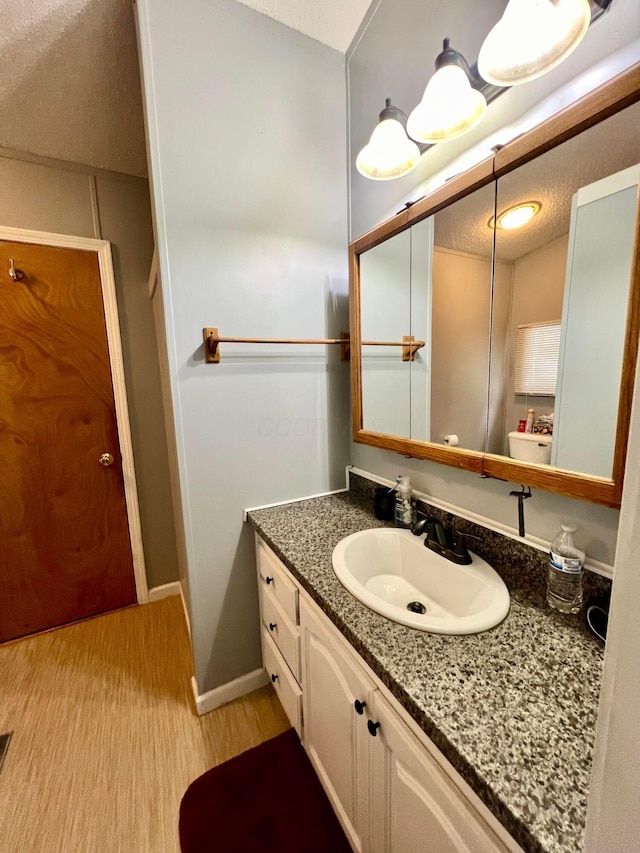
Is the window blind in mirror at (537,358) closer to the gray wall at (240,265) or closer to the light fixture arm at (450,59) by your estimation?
the light fixture arm at (450,59)

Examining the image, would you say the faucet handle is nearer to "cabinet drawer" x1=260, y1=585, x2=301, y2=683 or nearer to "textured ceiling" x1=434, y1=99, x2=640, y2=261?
"cabinet drawer" x1=260, y1=585, x2=301, y2=683

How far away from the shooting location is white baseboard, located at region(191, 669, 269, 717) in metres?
1.40

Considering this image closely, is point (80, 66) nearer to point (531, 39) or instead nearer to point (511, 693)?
point (531, 39)

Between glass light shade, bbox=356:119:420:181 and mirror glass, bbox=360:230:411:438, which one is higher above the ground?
glass light shade, bbox=356:119:420:181

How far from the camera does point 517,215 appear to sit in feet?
2.73

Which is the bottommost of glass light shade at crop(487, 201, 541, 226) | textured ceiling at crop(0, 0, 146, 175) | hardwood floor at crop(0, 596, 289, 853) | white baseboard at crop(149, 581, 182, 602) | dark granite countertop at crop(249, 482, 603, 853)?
hardwood floor at crop(0, 596, 289, 853)

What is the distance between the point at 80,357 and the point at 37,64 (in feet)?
3.83

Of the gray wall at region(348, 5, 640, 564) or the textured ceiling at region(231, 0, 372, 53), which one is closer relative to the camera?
the gray wall at region(348, 5, 640, 564)

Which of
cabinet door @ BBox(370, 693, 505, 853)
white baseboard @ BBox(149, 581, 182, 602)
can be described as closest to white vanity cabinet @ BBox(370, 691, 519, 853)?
cabinet door @ BBox(370, 693, 505, 853)

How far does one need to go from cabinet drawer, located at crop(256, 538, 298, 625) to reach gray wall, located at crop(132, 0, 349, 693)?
11cm

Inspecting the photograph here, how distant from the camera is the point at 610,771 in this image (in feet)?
0.96

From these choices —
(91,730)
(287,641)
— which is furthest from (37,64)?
(91,730)

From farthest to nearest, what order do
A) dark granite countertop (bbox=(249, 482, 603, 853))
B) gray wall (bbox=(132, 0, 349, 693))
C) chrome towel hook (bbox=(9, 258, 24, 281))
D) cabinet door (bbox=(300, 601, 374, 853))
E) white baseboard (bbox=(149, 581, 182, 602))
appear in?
white baseboard (bbox=(149, 581, 182, 602)), chrome towel hook (bbox=(9, 258, 24, 281)), gray wall (bbox=(132, 0, 349, 693)), cabinet door (bbox=(300, 601, 374, 853)), dark granite countertop (bbox=(249, 482, 603, 853))

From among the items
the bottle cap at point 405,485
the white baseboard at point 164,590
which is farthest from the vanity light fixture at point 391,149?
the white baseboard at point 164,590
